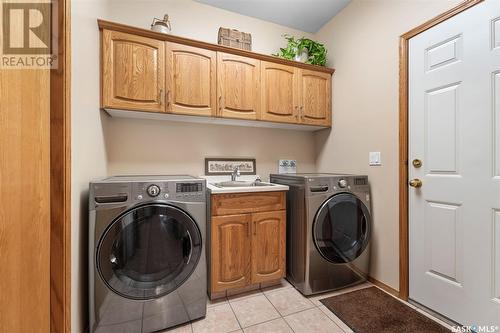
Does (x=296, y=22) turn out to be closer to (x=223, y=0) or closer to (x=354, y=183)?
(x=223, y=0)

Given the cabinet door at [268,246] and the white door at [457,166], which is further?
the cabinet door at [268,246]

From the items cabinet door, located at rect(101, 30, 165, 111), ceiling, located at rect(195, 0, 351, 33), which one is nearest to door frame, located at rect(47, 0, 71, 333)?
cabinet door, located at rect(101, 30, 165, 111)

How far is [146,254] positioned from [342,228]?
5.00ft

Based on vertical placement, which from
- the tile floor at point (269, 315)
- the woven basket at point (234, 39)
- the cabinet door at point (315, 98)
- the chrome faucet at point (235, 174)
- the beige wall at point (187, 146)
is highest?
the woven basket at point (234, 39)

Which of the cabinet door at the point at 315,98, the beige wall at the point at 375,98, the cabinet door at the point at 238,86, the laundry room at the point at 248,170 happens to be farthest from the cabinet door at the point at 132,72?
the beige wall at the point at 375,98

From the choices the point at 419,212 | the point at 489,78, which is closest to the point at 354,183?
the point at 419,212

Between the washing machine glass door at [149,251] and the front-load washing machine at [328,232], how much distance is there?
86 centimetres

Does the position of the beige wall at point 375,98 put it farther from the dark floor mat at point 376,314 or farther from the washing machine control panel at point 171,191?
the washing machine control panel at point 171,191

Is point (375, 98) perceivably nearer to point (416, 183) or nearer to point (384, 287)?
point (416, 183)

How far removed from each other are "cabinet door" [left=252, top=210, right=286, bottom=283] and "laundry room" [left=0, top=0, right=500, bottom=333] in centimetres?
1

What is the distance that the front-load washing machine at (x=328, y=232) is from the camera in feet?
5.80

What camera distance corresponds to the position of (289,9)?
7.61 feet

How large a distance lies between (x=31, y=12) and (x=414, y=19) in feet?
7.55

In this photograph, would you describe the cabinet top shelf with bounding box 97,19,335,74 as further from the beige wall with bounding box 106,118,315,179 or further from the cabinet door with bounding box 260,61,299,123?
the beige wall with bounding box 106,118,315,179
